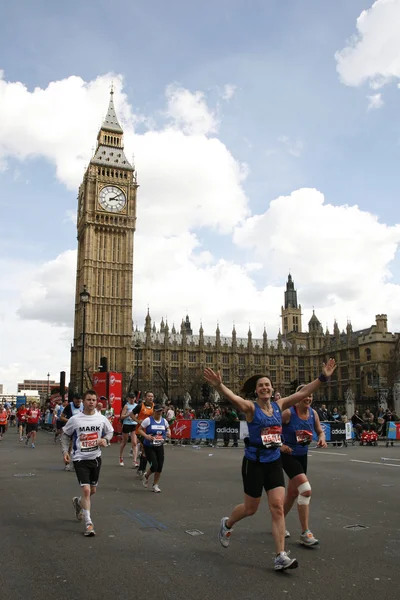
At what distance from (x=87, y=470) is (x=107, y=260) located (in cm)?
8088

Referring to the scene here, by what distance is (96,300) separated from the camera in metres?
84.2

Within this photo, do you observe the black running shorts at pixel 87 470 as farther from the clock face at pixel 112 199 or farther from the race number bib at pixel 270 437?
the clock face at pixel 112 199

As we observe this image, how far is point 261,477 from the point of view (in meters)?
5.22

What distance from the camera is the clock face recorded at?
86062mm

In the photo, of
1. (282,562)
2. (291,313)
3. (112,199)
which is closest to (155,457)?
(282,562)

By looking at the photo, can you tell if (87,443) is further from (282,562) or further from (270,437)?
(282,562)

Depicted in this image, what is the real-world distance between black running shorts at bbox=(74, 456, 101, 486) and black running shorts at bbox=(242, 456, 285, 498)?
2.45m

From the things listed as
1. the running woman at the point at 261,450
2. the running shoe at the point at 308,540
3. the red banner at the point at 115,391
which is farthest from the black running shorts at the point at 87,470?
the red banner at the point at 115,391

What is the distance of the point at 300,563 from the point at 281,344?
103918 mm

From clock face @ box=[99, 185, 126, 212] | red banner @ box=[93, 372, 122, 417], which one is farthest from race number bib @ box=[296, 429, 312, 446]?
clock face @ box=[99, 185, 126, 212]

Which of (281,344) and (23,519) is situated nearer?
(23,519)

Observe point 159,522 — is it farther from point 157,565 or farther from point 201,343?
point 201,343

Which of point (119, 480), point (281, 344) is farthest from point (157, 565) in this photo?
point (281, 344)

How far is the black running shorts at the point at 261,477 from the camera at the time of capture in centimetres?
518
